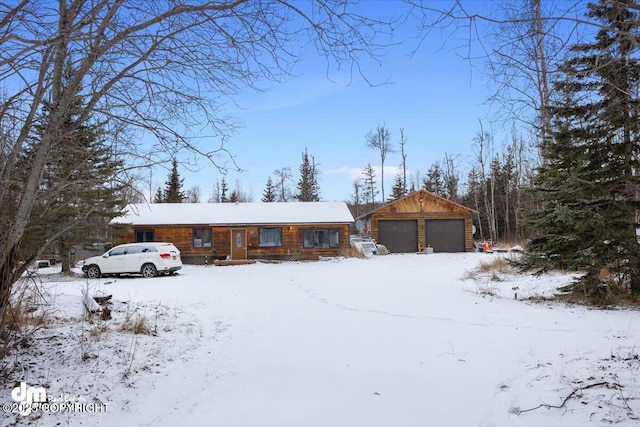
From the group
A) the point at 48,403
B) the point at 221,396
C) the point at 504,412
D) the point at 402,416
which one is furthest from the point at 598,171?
the point at 48,403

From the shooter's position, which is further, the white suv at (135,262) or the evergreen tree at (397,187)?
the evergreen tree at (397,187)

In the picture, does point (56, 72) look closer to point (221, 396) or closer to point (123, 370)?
point (123, 370)

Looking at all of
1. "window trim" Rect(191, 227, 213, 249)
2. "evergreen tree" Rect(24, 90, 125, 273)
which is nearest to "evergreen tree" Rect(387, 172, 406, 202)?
"window trim" Rect(191, 227, 213, 249)

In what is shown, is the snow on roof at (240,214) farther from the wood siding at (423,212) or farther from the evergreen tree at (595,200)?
the evergreen tree at (595,200)

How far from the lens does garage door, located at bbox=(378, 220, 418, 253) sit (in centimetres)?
3083

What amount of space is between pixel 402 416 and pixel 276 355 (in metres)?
2.31

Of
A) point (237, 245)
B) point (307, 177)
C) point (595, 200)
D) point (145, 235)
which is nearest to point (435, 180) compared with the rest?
point (307, 177)

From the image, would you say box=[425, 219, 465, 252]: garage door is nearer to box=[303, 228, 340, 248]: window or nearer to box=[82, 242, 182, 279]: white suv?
box=[303, 228, 340, 248]: window

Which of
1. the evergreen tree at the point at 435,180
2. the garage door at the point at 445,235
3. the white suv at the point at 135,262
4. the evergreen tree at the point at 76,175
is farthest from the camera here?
the evergreen tree at the point at 435,180

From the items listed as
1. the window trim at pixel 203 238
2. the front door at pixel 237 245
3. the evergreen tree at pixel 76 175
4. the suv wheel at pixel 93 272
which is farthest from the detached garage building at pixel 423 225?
the evergreen tree at pixel 76 175

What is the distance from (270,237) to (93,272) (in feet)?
33.8

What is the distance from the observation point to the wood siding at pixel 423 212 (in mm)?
30562

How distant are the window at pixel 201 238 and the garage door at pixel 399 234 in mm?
12839

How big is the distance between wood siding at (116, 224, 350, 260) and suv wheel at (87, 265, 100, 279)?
7.02 meters
